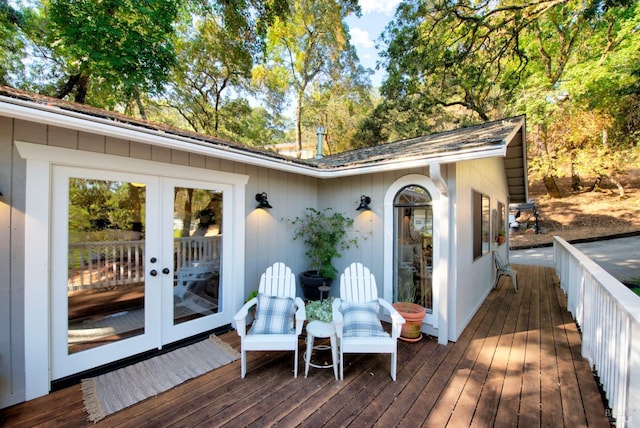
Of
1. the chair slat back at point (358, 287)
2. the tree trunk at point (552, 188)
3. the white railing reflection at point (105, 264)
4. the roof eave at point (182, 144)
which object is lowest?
the chair slat back at point (358, 287)

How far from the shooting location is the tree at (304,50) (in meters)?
11.5

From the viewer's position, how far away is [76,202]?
8.75ft

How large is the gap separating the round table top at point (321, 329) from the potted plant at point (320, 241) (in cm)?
123

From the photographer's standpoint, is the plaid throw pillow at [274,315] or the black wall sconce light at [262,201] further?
the black wall sconce light at [262,201]

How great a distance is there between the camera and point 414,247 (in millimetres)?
4012

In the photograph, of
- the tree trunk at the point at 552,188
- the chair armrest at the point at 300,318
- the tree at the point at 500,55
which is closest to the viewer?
the chair armrest at the point at 300,318

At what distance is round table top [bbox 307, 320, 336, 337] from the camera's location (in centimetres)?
283

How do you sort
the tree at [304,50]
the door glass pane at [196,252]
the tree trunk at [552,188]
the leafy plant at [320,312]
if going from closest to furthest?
the leafy plant at [320,312] → the door glass pane at [196,252] → the tree at [304,50] → the tree trunk at [552,188]

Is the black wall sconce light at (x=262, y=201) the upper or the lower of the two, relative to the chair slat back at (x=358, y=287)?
upper

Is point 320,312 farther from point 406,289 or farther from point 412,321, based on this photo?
point 406,289

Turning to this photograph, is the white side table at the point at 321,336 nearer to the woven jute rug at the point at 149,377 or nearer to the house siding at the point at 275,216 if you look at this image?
the woven jute rug at the point at 149,377

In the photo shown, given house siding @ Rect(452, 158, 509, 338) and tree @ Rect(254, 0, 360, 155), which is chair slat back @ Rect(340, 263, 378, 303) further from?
tree @ Rect(254, 0, 360, 155)

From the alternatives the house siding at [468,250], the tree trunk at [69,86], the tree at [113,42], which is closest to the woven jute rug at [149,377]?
the house siding at [468,250]

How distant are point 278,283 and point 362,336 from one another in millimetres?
1266
